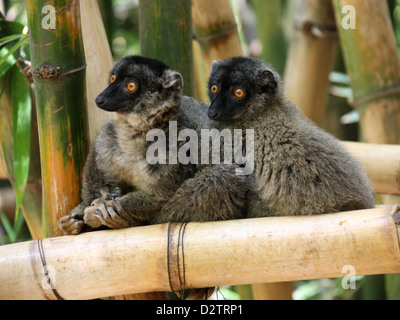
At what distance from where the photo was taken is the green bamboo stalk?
3.15m

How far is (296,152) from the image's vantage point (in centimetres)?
281

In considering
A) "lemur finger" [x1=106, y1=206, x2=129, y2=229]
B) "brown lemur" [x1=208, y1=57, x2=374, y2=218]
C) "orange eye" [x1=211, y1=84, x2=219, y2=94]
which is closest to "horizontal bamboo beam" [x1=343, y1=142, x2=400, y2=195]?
"brown lemur" [x1=208, y1=57, x2=374, y2=218]

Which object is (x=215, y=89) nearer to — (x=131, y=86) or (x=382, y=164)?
(x=131, y=86)

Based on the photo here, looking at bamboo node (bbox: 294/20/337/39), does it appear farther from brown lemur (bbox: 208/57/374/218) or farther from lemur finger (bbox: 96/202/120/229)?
lemur finger (bbox: 96/202/120/229)

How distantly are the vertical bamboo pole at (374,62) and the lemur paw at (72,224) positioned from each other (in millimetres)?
2092

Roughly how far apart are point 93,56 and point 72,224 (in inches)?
38.9

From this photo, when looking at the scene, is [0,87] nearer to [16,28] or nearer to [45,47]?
[16,28]

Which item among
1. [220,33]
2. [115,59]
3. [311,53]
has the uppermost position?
[311,53]

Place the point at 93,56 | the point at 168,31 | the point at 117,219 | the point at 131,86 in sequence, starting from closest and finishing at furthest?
the point at 117,219 < the point at 131,86 < the point at 93,56 < the point at 168,31

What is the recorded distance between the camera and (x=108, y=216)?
263 cm

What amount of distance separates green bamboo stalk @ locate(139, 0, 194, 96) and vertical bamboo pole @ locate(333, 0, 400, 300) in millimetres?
1104

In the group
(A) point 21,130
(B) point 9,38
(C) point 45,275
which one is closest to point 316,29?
(B) point 9,38

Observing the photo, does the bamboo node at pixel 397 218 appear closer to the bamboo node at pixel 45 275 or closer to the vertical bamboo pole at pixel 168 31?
the bamboo node at pixel 45 275

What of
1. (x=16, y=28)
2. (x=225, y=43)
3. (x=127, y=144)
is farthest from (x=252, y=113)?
(x=16, y=28)
